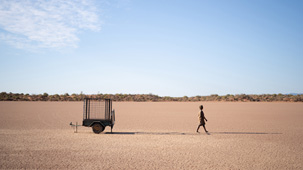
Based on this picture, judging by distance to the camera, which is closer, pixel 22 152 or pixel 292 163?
pixel 292 163

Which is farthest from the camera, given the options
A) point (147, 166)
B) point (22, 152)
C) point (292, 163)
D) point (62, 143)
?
point (62, 143)

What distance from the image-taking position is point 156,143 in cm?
1058

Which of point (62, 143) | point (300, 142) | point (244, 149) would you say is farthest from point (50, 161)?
point (300, 142)

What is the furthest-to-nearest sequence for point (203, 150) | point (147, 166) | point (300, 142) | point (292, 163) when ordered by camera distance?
point (300, 142) → point (203, 150) → point (292, 163) → point (147, 166)

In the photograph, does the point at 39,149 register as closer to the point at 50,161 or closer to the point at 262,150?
the point at 50,161

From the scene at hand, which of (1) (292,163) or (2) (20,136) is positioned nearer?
(1) (292,163)

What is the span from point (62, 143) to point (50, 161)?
2740 mm

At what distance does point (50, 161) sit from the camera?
7.66 m

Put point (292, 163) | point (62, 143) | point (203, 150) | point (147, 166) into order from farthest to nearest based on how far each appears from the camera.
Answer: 1. point (62, 143)
2. point (203, 150)
3. point (292, 163)
4. point (147, 166)

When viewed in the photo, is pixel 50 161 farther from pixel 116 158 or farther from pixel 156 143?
pixel 156 143

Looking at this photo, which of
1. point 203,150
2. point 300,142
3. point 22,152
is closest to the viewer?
point 22,152

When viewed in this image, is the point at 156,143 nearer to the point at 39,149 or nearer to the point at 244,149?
the point at 244,149

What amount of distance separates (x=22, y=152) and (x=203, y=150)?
6.71 m

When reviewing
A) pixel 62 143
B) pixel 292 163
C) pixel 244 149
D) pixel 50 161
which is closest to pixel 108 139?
pixel 62 143
